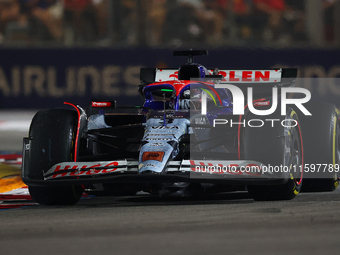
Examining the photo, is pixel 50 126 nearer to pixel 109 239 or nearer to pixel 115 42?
pixel 109 239

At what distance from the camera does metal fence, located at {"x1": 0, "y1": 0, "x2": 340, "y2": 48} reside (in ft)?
42.3

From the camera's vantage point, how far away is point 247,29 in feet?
43.0

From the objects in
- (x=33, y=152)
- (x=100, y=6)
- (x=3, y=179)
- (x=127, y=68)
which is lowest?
(x=3, y=179)

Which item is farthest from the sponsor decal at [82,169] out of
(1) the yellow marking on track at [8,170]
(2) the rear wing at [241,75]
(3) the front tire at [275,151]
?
(1) the yellow marking on track at [8,170]

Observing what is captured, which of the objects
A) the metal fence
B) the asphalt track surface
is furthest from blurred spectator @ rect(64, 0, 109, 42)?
the asphalt track surface

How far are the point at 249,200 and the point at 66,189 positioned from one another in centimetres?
157

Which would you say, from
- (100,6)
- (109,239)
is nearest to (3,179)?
(109,239)

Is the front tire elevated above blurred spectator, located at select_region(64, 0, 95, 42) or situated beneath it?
situated beneath

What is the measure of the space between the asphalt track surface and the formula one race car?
0.65 ft

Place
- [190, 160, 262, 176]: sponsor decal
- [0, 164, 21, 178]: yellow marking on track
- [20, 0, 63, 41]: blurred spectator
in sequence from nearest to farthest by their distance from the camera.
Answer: [190, 160, 262, 176]: sponsor decal → [0, 164, 21, 178]: yellow marking on track → [20, 0, 63, 41]: blurred spectator

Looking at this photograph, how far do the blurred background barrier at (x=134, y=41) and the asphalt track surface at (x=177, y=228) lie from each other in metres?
8.12

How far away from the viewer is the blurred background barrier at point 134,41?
13.0m

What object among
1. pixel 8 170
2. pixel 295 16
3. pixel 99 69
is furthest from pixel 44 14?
pixel 8 170

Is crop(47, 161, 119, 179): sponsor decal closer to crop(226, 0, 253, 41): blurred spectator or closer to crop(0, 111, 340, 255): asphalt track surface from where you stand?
crop(0, 111, 340, 255): asphalt track surface
